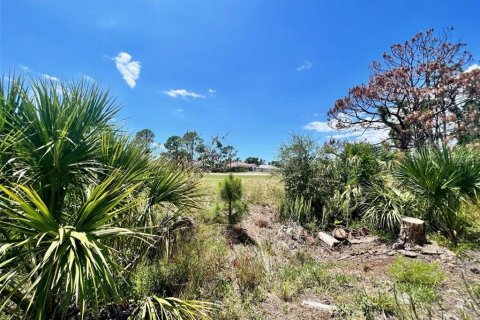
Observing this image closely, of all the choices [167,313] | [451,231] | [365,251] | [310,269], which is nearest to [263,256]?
[310,269]

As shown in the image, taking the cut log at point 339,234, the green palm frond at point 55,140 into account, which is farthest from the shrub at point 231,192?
the green palm frond at point 55,140

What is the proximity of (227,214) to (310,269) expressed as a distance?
409cm

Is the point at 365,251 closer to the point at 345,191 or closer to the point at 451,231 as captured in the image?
the point at 451,231

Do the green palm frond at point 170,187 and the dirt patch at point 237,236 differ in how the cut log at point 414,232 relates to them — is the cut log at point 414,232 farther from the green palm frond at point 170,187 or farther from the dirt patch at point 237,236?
the green palm frond at point 170,187

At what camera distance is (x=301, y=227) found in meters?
7.88

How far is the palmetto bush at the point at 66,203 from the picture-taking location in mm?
1727

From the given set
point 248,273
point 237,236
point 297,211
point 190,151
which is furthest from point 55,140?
point 190,151

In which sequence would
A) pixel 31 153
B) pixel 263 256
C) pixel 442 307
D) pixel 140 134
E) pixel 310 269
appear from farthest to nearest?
pixel 263 256, pixel 310 269, pixel 140 134, pixel 442 307, pixel 31 153

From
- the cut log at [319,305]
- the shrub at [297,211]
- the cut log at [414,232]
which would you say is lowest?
the cut log at [319,305]

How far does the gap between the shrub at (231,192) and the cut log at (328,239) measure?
8.12 feet

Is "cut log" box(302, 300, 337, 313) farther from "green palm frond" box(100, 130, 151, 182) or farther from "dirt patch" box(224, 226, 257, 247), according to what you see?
"dirt patch" box(224, 226, 257, 247)

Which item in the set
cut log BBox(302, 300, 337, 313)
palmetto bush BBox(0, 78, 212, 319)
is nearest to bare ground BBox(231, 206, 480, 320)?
cut log BBox(302, 300, 337, 313)

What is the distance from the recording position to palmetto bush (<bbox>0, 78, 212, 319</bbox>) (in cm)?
173

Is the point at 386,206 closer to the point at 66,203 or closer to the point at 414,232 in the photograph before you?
the point at 414,232
